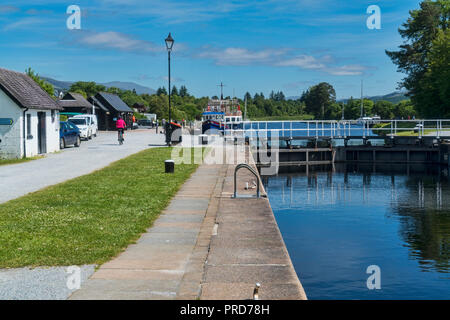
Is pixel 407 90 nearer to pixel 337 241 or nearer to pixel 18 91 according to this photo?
pixel 18 91

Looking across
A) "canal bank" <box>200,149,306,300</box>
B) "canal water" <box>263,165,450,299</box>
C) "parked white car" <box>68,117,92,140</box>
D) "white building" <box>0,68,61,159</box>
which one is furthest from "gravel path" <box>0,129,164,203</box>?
"parked white car" <box>68,117,92,140</box>

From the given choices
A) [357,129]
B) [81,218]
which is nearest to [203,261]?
[81,218]

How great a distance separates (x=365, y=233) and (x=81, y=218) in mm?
9639

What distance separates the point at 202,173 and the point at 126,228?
11346 mm

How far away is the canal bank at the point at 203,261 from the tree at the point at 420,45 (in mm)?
64631

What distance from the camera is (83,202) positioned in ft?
45.3

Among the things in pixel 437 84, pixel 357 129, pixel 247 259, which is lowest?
pixel 247 259

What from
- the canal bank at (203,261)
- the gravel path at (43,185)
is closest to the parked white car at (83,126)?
the gravel path at (43,185)

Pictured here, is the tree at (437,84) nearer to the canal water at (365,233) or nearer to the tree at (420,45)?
the tree at (420,45)

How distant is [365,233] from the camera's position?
17.5 metres

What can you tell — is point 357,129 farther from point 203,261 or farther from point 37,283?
point 37,283

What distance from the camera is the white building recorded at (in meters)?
27.6

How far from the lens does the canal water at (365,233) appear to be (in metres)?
12.0
